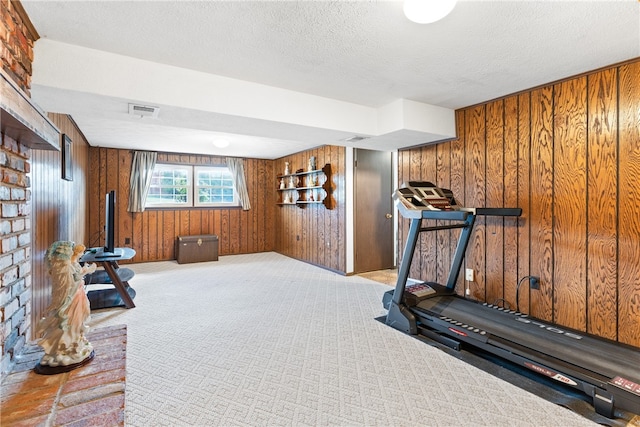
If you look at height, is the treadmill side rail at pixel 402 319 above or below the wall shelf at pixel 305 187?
below

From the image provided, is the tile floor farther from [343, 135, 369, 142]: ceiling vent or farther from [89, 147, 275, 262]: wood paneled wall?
[89, 147, 275, 262]: wood paneled wall

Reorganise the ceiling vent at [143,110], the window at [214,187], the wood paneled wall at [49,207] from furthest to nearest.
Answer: the window at [214,187]
the ceiling vent at [143,110]
the wood paneled wall at [49,207]

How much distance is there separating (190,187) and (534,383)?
6443 mm

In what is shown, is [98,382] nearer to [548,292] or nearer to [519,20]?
[519,20]

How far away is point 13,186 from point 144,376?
4.56 feet

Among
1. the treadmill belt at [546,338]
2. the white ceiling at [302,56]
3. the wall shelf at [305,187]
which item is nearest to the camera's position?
the white ceiling at [302,56]

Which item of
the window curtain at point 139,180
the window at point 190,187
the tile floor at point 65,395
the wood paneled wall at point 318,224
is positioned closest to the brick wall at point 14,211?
the tile floor at point 65,395

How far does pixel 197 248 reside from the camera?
20.5ft

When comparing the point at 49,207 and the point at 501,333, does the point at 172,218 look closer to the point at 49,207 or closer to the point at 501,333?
the point at 49,207

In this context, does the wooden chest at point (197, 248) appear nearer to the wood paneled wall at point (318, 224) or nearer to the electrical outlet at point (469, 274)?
the wood paneled wall at point (318, 224)

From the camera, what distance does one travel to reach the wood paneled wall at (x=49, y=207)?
231 centimetres

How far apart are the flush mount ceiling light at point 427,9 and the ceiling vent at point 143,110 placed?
6.55 ft

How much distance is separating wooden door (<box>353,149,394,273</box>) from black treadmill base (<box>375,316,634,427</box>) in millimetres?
2667

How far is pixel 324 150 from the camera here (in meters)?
5.66
